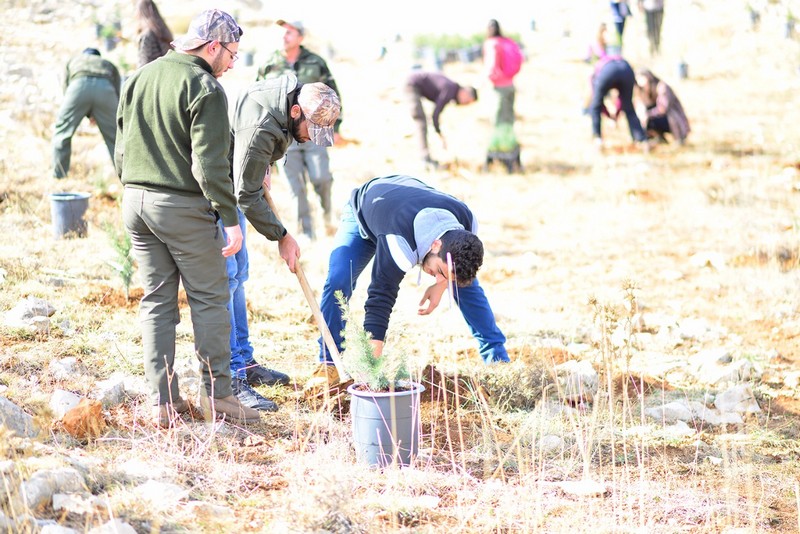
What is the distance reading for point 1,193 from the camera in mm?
7059

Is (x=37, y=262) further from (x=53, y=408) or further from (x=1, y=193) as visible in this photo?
(x=53, y=408)

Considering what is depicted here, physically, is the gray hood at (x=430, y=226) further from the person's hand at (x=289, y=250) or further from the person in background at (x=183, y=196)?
the person in background at (x=183, y=196)

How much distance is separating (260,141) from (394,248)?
A: 70 cm

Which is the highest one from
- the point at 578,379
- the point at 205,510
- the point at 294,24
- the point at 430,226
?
the point at 294,24

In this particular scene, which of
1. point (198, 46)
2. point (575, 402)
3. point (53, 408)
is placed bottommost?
point (575, 402)

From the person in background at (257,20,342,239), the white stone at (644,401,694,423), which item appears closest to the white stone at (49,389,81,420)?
the white stone at (644,401,694,423)

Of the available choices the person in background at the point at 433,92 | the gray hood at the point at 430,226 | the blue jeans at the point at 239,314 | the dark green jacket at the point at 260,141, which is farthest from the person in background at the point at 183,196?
the person in background at the point at 433,92

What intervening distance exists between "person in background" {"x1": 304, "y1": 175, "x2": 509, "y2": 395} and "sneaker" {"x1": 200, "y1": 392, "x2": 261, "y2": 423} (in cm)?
29

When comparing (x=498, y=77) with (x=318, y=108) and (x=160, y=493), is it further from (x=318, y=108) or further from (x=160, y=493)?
(x=160, y=493)

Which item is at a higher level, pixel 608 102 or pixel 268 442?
pixel 608 102

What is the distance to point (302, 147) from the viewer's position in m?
6.81

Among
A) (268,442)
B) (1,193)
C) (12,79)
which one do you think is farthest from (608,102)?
(268,442)

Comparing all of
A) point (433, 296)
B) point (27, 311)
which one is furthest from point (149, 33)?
point (433, 296)

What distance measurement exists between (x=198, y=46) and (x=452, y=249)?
48.0 inches
